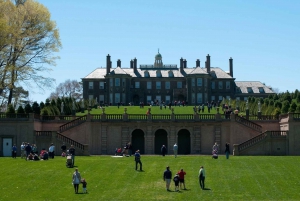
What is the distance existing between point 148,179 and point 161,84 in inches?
3051

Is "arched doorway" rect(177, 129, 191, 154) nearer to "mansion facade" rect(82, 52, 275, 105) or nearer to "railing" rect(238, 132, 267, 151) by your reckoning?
"railing" rect(238, 132, 267, 151)

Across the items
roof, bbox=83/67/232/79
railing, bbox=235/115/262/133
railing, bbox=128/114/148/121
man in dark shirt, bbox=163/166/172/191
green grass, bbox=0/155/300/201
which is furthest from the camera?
roof, bbox=83/67/232/79

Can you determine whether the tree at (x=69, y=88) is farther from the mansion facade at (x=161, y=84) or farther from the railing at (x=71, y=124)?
the railing at (x=71, y=124)

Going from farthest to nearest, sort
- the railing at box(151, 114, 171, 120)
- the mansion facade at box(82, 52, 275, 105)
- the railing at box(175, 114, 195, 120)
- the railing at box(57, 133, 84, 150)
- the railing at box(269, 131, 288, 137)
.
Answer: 1. the mansion facade at box(82, 52, 275, 105)
2. the railing at box(175, 114, 195, 120)
3. the railing at box(151, 114, 171, 120)
4. the railing at box(269, 131, 288, 137)
5. the railing at box(57, 133, 84, 150)

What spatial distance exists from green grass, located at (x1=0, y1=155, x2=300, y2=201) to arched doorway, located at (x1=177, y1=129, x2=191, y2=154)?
13823mm

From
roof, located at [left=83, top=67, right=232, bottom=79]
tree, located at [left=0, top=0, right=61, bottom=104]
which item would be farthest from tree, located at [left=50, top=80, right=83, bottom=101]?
tree, located at [left=0, top=0, right=61, bottom=104]

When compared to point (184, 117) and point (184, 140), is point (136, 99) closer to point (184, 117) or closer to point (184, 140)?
point (184, 140)

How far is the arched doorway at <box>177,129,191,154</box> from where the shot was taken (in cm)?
6219

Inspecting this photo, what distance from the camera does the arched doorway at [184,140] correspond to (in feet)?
204

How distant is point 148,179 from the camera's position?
38.8 meters

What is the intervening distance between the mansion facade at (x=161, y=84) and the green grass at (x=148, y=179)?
6299 cm

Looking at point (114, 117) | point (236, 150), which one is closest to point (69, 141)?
point (114, 117)

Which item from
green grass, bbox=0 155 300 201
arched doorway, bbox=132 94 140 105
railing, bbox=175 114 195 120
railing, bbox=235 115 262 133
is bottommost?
green grass, bbox=0 155 300 201

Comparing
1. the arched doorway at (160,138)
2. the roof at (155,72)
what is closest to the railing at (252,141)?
the arched doorway at (160,138)
